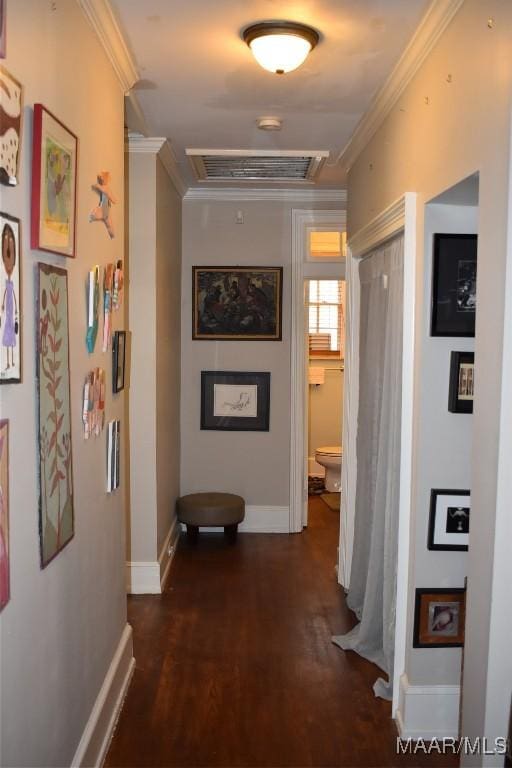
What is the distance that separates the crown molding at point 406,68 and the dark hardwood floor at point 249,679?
265 cm

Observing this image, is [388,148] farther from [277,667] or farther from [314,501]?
[314,501]

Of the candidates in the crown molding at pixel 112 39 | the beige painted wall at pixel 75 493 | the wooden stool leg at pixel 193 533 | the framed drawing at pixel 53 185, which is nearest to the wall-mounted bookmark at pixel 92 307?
the beige painted wall at pixel 75 493

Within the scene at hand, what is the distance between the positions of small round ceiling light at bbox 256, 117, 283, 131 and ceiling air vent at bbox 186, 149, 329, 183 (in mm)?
479

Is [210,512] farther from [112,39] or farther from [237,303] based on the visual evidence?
[112,39]

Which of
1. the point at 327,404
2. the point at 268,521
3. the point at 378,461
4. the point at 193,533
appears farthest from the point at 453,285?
the point at 327,404

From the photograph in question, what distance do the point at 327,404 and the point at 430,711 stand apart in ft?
15.6

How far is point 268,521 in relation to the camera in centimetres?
561

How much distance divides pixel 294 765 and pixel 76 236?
79.8 inches

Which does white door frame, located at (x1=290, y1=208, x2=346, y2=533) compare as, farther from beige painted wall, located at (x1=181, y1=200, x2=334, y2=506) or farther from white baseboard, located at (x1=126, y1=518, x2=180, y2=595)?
white baseboard, located at (x1=126, y1=518, x2=180, y2=595)

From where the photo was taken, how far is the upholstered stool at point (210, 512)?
5098 millimetres

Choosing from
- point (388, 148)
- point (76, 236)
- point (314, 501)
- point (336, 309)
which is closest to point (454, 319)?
point (388, 148)

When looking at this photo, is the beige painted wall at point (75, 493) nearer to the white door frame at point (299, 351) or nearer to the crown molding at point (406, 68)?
the crown molding at point (406, 68)

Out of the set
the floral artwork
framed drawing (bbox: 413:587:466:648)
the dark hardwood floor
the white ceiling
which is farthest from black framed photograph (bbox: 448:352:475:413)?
the floral artwork

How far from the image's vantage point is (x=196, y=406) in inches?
219
